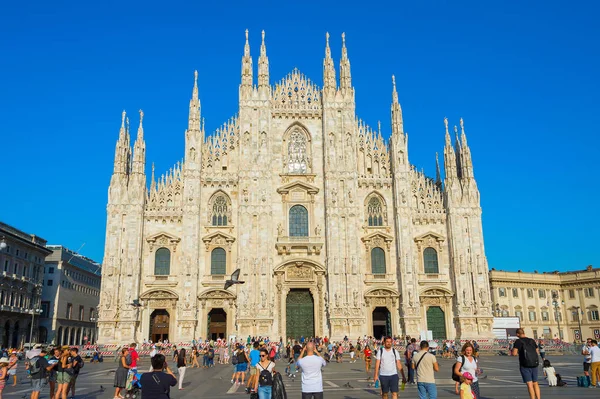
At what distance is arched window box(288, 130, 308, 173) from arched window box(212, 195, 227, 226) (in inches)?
240

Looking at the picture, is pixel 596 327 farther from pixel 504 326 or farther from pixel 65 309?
pixel 65 309

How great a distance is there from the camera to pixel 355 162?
4462cm

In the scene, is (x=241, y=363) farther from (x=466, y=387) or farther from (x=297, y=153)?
(x=297, y=153)

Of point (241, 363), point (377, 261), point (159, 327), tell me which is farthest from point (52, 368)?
point (377, 261)

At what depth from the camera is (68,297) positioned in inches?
2785

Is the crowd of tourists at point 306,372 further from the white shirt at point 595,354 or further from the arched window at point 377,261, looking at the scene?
the arched window at point 377,261

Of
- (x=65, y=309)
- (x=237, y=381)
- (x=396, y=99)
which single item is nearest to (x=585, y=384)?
(x=237, y=381)

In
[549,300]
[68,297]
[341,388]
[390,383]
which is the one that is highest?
[68,297]

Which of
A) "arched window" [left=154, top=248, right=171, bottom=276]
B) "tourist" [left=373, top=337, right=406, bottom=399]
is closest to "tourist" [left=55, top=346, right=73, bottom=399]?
"tourist" [left=373, top=337, right=406, bottom=399]

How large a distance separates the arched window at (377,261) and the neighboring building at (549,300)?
29083 mm

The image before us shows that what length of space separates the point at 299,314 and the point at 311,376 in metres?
33.6

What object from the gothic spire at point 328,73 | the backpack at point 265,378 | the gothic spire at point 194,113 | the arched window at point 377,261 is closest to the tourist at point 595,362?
the backpack at point 265,378

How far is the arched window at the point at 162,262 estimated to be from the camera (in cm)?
4197

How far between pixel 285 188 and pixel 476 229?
15750 millimetres
